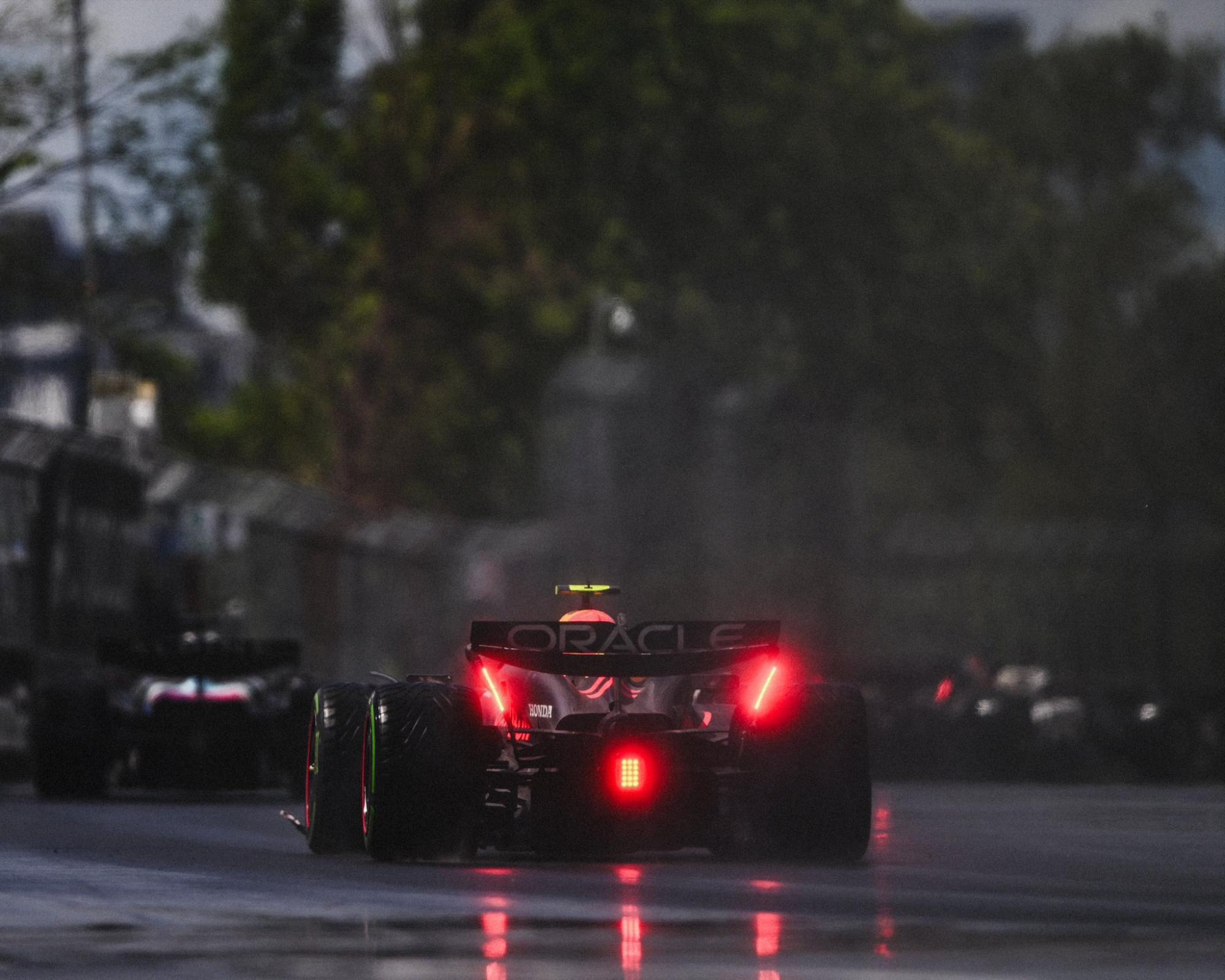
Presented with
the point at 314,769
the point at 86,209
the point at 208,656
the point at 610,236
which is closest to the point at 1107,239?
the point at 610,236

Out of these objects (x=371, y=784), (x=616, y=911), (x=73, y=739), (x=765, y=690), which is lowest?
(x=616, y=911)

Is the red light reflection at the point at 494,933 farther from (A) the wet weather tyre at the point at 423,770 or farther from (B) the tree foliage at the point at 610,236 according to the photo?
(B) the tree foliage at the point at 610,236

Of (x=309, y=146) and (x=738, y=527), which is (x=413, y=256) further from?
(x=738, y=527)

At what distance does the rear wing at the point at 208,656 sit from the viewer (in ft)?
88.9

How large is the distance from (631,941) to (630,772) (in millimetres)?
4443

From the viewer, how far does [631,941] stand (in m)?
12.2

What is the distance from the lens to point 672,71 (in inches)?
2635

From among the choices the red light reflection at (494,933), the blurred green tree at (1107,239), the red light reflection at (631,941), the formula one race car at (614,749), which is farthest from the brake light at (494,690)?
the blurred green tree at (1107,239)

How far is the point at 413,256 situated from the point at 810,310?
10.4 m

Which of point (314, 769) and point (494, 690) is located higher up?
point (494, 690)

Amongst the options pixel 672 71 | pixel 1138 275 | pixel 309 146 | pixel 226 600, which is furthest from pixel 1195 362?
pixel 226 600

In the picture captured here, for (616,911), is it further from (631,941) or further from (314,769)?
(314,769)

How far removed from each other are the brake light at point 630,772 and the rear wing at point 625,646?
0.74m

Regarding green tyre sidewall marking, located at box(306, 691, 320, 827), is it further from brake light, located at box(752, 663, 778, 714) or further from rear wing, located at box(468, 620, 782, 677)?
brake light, located at box(752, 663, 778, 714)
